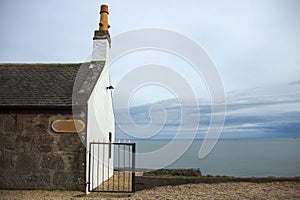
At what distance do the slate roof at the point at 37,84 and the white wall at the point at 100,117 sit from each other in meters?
0.76

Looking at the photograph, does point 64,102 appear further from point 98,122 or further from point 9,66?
point 9,66

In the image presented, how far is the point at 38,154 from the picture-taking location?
364 inches

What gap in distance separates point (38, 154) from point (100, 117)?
2593mm

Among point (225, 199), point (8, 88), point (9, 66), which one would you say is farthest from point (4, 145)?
point (225, 199)

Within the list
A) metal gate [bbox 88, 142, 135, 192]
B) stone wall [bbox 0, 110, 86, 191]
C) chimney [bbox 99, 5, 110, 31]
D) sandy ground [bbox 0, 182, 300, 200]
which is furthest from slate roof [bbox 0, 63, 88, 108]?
sandy ground [bbox 0, 182, 300, 200]

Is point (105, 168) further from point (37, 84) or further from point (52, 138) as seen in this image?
point (37, 84)

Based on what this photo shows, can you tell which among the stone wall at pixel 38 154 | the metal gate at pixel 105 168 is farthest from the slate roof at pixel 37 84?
the metal gate at pixel 105 168

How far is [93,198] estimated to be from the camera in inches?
313

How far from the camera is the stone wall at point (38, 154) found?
9055 millimetres

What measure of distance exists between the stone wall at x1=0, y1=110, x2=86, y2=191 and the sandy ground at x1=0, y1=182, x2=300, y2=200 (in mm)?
369

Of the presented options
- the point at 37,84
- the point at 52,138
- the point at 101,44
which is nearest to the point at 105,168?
the point at 52,138

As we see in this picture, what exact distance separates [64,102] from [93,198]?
3161mm

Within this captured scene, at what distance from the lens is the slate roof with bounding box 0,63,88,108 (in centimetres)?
952

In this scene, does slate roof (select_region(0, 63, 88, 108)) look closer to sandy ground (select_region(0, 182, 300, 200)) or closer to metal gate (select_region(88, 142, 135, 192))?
metal gate (select_region(88, 142, 135, 192))
